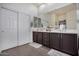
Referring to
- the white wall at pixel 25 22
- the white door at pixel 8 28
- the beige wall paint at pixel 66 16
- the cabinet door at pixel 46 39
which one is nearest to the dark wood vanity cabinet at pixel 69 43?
the beige wall paint at pixel 66 16

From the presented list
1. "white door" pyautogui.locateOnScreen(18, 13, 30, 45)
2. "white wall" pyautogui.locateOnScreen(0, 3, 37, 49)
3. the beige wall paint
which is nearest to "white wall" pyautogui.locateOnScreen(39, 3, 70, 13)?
the beige wall paint

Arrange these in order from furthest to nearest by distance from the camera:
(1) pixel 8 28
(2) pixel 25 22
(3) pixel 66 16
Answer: (2) pixel 25 22
(1) pixel 8 28
(3) pixel 66 16

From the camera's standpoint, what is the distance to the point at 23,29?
1643 millimetres

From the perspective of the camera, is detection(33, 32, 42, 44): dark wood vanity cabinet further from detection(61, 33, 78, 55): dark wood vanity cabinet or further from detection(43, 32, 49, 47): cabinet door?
detection(61, 33, 78, 55): dark wood vanity cabinet

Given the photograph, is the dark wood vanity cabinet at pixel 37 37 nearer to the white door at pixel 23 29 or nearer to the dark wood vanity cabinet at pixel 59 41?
the dark wood vanity cabinet at pixel 59 41

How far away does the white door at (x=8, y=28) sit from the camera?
4.60ft

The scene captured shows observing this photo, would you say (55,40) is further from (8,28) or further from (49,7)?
(8,28)

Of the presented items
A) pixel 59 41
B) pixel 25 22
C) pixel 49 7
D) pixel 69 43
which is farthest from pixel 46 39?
pixel 49 7

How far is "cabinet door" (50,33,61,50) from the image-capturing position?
1545 mm

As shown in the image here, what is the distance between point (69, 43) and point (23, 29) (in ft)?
3.46

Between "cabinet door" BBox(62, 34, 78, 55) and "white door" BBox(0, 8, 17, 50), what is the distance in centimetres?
107

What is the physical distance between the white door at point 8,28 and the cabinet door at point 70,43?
42.3 inches

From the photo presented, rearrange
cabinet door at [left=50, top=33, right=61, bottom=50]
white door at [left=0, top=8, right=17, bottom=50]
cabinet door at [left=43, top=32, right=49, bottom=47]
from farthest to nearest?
cabinet door at [left=43, top=32, right=49, bottom=47] < cabinet door at [left=50, top=33, right=61, bottom=50] < white door at [left=0, top=8, right=17, bottom=50]

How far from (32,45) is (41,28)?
1.48 ft
